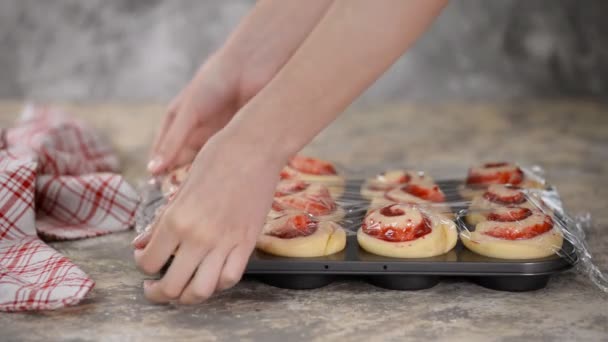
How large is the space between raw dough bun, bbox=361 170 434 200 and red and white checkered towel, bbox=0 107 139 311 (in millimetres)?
446

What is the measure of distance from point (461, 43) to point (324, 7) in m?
1.46

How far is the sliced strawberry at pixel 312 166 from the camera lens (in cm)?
170

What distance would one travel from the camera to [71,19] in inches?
122

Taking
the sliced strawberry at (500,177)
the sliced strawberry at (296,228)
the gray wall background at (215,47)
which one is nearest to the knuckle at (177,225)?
the sliced strawberry at (296,228)

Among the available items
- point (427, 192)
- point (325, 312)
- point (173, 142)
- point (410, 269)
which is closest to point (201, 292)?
point (325, 312)

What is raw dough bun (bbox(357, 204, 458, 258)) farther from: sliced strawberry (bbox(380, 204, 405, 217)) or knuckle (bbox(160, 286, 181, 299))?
knuckle (bbox(160, 286, 181, 299))

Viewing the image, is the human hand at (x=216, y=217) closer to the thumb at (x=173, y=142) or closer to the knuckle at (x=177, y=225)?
the knuckle at (x=177, y=225)

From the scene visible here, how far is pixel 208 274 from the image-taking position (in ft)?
3.70

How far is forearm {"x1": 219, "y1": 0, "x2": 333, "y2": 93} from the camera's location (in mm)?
1731

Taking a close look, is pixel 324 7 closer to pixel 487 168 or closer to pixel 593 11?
pixel 487 168

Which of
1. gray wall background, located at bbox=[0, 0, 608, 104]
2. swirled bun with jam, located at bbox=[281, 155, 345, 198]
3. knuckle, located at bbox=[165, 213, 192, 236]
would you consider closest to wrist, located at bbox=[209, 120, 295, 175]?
knuckle, located at bbox=[165, 213, 192, 236]

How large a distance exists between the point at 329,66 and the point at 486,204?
0.46 metres

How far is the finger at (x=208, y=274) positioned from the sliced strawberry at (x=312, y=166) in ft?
1.91

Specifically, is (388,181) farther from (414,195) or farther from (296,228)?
(296,228)
